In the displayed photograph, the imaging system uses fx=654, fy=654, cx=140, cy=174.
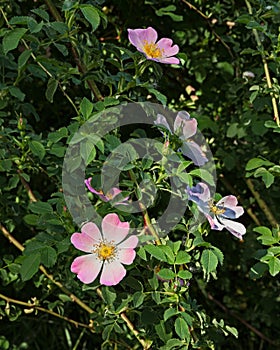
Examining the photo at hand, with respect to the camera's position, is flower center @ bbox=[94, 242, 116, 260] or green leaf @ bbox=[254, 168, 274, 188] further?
green leaf @ bbox=[254, 168, 274, 188]

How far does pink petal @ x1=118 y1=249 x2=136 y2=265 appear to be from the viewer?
0.98 meters

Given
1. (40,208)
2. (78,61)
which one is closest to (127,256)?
(40,208)

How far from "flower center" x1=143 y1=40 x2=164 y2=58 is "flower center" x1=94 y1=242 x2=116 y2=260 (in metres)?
0.32

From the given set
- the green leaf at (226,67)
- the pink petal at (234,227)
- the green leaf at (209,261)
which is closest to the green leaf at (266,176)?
the pink petal at (234,227)

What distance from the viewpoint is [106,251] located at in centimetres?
102

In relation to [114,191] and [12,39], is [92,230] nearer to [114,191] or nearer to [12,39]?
[114,191]

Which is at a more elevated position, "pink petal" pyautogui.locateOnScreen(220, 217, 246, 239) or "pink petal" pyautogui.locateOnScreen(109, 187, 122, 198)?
"pink petal" pyautogui.locateOnScreen(109, 187, 122, 198)

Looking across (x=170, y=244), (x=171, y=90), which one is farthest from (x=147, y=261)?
(x=171, y=90)

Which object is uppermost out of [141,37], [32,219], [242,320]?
[141,37]

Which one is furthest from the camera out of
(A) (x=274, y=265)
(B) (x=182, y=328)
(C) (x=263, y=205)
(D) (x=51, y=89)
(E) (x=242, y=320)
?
(E) (x=242, y=320)

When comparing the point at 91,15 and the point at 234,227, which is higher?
the point at 91,15

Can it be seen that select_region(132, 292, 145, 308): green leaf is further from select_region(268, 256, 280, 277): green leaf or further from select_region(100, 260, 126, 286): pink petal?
select_region(268, 256, 280, 277): green leaf

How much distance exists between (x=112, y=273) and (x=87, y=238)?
7 centimetres

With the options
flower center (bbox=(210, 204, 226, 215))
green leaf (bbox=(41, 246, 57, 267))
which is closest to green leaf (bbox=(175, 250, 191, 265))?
flower center (bbox=(210, 204, 226, 215))
